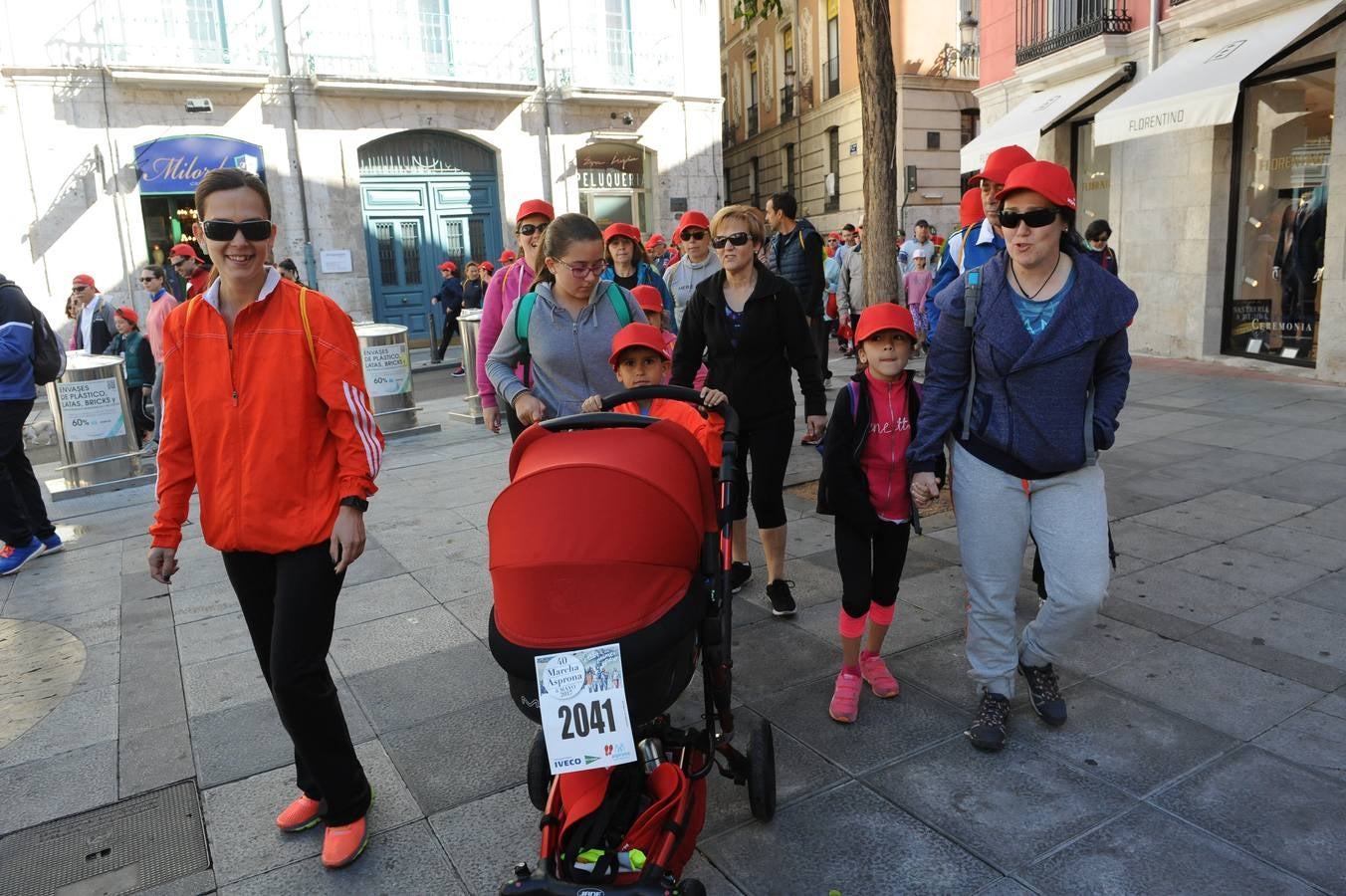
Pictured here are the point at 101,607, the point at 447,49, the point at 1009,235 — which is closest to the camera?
the point at 1009,235

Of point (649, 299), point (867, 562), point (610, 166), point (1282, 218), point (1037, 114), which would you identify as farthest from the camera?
point (610, 166)

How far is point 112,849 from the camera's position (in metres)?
3.08

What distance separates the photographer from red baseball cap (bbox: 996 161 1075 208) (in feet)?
9.94

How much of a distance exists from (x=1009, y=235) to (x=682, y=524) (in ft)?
5.21

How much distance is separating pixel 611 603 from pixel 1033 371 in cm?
172

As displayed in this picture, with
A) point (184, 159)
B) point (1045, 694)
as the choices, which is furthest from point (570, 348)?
point (184, 159)

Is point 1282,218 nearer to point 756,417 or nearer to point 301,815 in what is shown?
point 756,417

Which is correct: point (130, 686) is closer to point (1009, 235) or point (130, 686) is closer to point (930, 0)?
point (1009, 235)

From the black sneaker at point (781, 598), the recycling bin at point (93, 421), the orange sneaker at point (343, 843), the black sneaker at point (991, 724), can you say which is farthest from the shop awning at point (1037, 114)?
the orange sneaker at point (343, 843)

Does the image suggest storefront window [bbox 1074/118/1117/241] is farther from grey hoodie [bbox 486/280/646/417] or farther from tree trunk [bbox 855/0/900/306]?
grey hoodie [bbox 486/280/646/417]

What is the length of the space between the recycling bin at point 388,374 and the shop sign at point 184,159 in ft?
31.2

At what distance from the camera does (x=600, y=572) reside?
90.0 inches

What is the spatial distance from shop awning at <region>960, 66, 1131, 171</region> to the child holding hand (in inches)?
467

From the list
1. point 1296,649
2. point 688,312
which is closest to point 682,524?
point 688,312
